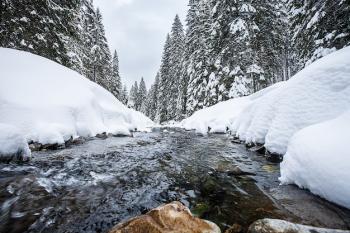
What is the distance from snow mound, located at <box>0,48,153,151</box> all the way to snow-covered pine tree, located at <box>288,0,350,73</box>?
8.78 m

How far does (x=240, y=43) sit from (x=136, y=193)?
15976 mm

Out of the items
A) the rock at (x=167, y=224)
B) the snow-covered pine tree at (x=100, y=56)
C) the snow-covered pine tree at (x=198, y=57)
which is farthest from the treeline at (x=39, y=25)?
the snow-covered pine tree at (x=198, y=57)

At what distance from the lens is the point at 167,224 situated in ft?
7.98

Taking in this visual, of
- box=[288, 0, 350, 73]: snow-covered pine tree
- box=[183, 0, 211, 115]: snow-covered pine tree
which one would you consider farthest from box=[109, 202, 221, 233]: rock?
box=[183, 0, 211, 115]: snow-covered pine tree

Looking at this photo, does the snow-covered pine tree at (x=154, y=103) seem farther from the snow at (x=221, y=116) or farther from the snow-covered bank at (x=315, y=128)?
the snow-covered bank at (x=315, y=128)

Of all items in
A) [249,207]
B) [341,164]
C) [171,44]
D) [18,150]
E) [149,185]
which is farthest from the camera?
[171,44]

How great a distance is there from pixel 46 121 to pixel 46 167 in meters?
2.97

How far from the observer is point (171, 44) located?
37594 millimetres

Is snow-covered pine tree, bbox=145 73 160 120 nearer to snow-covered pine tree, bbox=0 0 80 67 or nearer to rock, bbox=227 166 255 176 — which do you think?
snow-covered pine tree, bbox=0 0 80 67

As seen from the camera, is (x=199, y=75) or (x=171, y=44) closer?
(x=199, y=75)

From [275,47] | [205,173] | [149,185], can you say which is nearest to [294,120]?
[205,173]

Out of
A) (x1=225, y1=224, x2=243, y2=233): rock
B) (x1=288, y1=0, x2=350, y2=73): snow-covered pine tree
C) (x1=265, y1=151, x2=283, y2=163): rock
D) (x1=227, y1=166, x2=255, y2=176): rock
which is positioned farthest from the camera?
(x1=288, y1=0, x2=350, y2=73): snow-covered pine tree

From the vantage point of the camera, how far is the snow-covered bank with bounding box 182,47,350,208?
2986 mm

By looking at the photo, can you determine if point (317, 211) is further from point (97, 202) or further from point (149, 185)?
point (97, 202)
